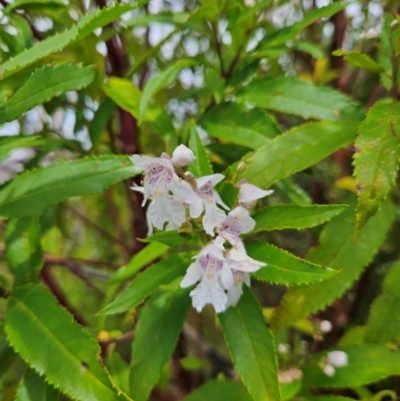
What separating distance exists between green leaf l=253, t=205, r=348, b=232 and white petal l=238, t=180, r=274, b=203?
3cm

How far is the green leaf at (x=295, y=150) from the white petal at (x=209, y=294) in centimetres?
14

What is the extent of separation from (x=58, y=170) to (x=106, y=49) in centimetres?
34

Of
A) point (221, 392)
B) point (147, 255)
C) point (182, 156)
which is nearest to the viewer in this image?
point (182, 156)

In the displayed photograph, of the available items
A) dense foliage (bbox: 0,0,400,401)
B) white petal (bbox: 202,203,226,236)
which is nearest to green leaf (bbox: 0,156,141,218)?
→ dense foliage (bbox: 0,0,400,401)

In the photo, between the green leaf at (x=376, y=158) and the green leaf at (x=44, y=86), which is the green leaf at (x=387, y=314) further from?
the green leaf at (x=44, y=86)

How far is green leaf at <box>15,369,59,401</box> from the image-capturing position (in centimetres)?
53

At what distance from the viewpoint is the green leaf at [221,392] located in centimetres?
65

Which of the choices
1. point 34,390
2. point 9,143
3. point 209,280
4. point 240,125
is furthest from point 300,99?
point 34,390

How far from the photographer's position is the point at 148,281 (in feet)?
1.65

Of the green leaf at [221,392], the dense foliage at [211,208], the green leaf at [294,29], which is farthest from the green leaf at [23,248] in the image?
the green leaf at [294,29]

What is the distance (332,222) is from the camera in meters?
0.60

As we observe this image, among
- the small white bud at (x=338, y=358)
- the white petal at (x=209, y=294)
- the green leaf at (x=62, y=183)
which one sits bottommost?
the small white bud at (x=338, y=358)

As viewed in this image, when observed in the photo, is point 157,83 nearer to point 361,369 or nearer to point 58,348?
point 58,348

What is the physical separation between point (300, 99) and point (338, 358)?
37 cm
